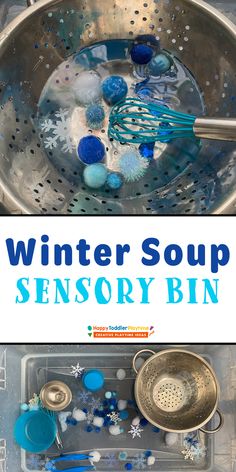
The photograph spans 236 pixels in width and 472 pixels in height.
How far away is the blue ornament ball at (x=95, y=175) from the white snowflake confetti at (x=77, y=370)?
286 millimetres

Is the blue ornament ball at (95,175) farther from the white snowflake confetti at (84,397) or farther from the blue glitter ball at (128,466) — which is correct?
the blue glitter ball at (128,466)

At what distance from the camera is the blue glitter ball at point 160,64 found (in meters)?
0.86

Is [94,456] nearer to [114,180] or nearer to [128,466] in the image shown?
[128,466]

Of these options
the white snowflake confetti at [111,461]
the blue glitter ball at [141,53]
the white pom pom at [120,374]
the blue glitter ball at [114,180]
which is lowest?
the white snowflake confetti at [111,461]

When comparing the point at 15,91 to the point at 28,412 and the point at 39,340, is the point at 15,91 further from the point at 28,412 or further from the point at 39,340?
the point at 28,412

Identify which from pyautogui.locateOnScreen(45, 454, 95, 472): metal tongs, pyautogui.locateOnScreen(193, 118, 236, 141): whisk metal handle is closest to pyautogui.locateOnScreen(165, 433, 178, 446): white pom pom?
pyautogui.locateOnScreen(45, 454, 95, 472): metal tongs

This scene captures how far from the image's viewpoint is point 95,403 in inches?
33.2

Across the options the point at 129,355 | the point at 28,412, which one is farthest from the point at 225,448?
the point at 28,412

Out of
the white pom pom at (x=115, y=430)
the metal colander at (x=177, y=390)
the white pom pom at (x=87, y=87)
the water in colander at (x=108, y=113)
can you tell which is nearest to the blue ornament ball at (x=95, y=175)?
the water in colander at (x=108, y=113)

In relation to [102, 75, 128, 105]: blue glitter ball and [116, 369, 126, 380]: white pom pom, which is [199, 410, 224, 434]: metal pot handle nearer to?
[116, 369, 126, 380]: white pom pom

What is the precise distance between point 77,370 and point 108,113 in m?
0.41

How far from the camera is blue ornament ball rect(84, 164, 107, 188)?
86 cm

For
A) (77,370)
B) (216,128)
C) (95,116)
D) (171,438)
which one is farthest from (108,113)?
(171,438)

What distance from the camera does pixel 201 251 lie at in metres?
0.69
